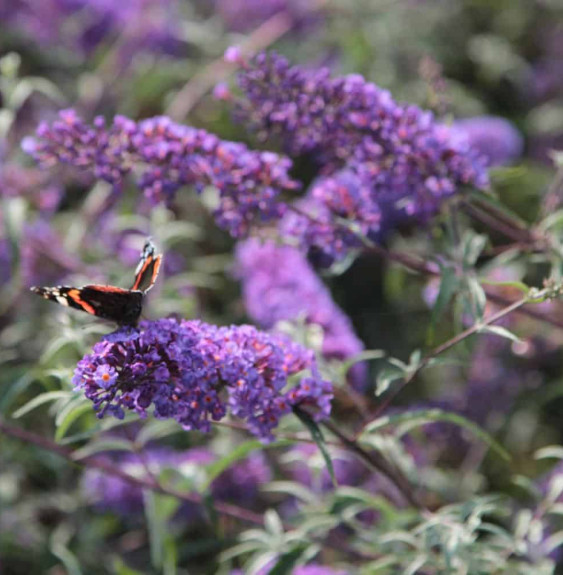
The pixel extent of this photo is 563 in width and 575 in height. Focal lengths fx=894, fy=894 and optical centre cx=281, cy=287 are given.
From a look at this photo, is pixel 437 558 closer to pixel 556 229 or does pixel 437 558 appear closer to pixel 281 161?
pixel 556 229

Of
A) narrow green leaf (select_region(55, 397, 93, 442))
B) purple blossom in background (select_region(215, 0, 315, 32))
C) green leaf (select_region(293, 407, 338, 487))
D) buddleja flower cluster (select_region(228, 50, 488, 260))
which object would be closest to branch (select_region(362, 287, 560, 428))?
green leaf (select_region(293, 407, 338, 487))

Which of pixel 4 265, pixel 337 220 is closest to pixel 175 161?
pixel 337 220

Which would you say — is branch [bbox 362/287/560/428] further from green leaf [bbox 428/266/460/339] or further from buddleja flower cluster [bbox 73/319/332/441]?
buddleja flower cluster [bbox 73/319/332/441]

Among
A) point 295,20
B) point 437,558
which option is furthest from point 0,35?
point 437,558

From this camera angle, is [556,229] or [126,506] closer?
[556,229]

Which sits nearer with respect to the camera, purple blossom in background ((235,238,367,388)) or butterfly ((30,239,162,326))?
butterfly ((30,239,162,326))

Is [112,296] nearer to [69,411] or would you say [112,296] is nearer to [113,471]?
[69,411]
